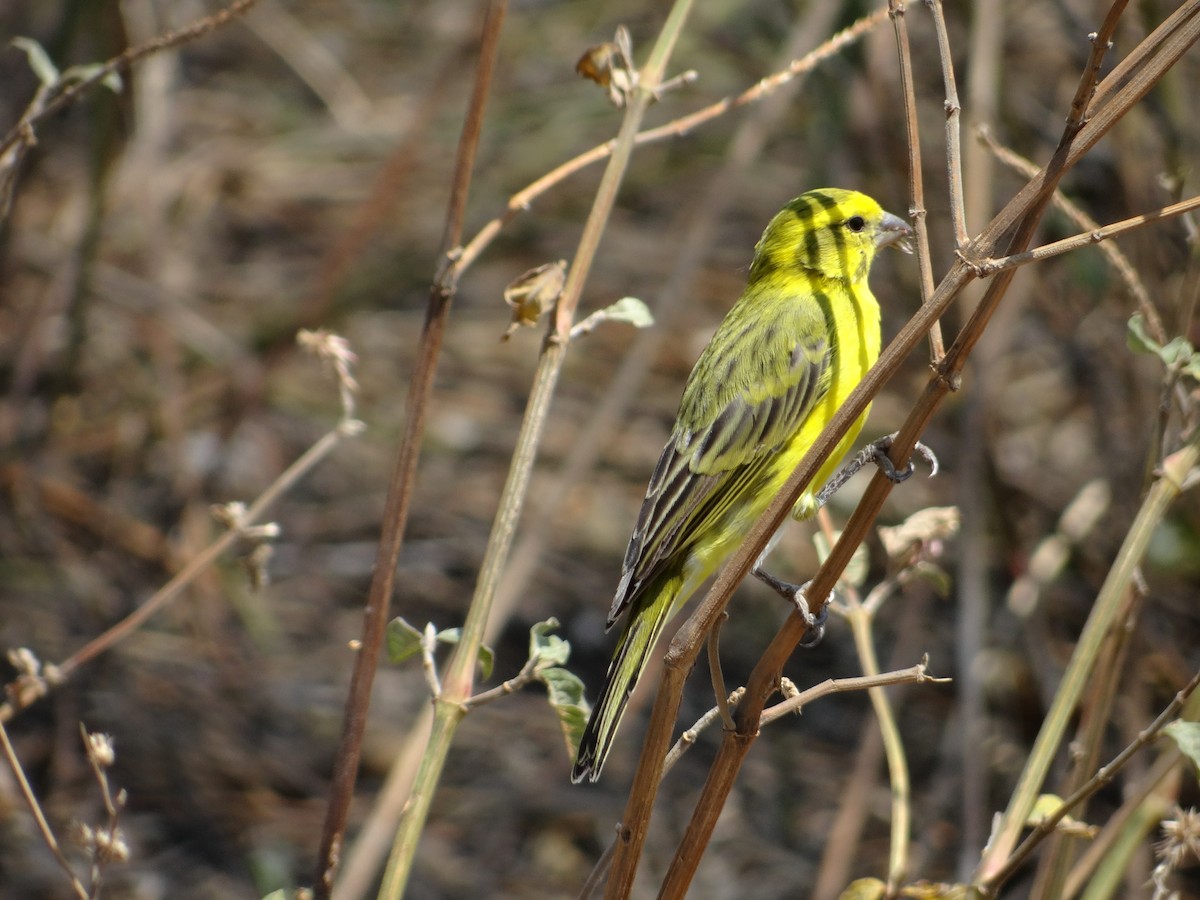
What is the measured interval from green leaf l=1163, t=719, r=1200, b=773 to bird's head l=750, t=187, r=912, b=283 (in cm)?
165

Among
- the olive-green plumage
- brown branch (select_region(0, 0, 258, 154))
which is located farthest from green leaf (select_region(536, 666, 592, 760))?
→ brown branch (select_region(0, 0, 258, 154))

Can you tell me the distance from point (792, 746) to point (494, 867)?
1.22 metres

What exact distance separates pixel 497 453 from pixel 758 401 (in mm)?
3244

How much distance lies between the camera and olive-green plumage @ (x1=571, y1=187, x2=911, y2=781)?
2.84 meters

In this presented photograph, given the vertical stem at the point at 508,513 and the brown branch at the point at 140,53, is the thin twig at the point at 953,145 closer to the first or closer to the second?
the vertical stem at the point at 508,513

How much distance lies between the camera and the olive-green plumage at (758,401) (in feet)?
9.31

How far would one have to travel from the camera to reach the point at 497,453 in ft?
20.2

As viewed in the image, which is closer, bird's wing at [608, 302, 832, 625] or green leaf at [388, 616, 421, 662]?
green leaf at [388, 616, 421, 662]

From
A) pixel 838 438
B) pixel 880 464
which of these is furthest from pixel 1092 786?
pixel 838 438

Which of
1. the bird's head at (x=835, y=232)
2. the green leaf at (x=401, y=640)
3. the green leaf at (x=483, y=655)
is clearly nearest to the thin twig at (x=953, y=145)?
the green leaf at (x=483, y=655)

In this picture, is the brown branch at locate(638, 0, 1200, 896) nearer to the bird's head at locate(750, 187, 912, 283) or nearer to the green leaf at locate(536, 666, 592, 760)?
the green leaf at locate(536, 666, 592, 760)

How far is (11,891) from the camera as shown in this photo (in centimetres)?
389

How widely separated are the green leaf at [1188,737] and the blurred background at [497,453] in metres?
1.69

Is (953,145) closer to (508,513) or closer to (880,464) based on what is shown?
(880,464)
